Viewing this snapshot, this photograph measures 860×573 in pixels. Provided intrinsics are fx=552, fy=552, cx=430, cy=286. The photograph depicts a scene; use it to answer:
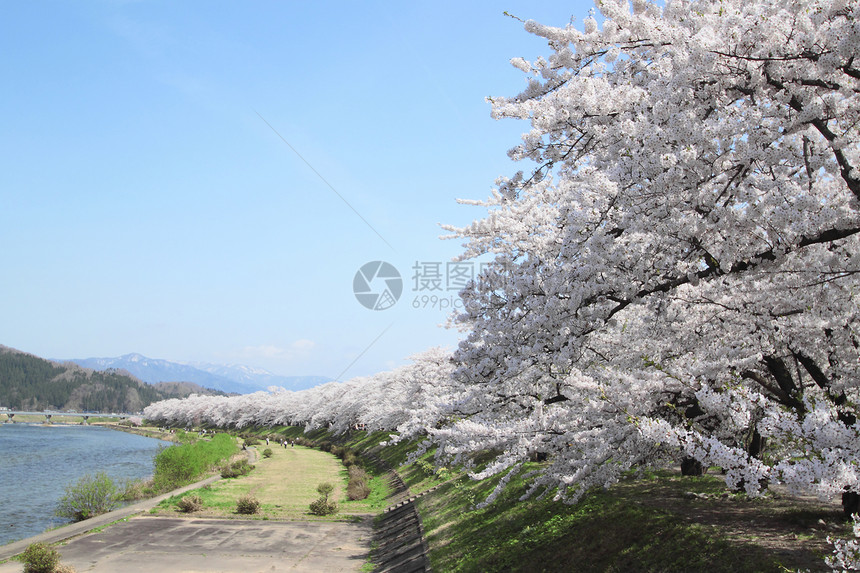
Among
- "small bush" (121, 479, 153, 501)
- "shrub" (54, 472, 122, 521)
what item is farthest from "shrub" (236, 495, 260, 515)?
"small bush" (121, 479, 153, 501)

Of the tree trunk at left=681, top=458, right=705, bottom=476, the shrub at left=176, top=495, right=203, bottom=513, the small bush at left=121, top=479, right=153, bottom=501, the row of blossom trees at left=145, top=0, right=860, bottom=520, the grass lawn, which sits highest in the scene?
the row of blossom trees at left=145, top=0, right=860, bottom=520

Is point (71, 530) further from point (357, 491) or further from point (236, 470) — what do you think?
point (236, 470)

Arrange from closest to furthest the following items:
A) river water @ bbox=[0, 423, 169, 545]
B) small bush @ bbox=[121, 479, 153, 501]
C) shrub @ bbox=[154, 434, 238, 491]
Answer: river water @ bbox=[0, 423, 169, 545], small bush @ bbox=[121, 479, 153, 501], shrub @ bbox=[154, 434, 238, 491]

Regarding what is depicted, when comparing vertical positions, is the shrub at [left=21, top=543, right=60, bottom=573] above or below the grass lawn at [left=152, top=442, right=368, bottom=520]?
above

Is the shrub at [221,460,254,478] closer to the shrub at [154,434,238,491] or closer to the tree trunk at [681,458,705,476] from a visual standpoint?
the shrub at [154,434,238,491]

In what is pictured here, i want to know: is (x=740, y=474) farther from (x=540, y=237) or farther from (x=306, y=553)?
(x=306, y=553)

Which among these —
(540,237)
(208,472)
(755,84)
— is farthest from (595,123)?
(208,472)

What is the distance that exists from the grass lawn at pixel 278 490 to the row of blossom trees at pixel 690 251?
22602 millimetres

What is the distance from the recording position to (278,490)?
118 ft

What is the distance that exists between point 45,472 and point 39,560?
41610 millimetres

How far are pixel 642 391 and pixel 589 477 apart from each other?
2586 mm

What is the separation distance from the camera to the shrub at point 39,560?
1630 centimetres

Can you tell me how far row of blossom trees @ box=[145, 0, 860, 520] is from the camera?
5852 mm

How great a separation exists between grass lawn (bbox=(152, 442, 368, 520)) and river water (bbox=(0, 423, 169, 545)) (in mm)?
7661
